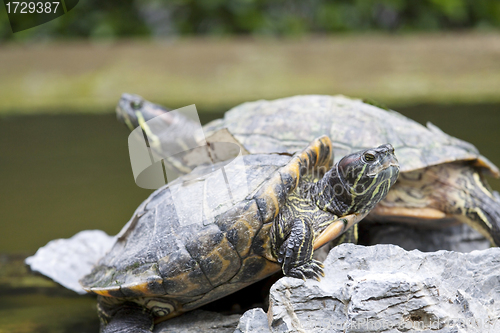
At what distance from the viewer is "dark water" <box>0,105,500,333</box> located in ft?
5.89

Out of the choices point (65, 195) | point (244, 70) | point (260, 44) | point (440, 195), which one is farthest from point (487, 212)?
point (260, 44)

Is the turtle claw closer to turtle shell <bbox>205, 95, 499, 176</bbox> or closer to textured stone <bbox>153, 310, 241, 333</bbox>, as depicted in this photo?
textured stone <bbox>153, 310, 241, 333</bbox>

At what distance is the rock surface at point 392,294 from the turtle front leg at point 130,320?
49 cm

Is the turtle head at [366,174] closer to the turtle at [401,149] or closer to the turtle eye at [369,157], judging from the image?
the turtle eye at [369,157]

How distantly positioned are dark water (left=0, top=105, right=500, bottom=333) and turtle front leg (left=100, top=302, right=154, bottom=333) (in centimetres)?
24

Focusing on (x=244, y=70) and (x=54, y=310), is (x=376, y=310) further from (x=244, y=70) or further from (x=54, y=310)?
(x=244, y=70)

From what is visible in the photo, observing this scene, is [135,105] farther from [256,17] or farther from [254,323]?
[256,17]

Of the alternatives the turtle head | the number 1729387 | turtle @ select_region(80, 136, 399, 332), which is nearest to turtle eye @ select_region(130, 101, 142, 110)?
the number 1729387

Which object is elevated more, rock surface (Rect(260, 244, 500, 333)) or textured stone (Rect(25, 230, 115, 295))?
rock surface (Rect(260, 244, 500, 333))

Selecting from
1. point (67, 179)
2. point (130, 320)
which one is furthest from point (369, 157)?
point (67, 179)

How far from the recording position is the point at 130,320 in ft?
4.72

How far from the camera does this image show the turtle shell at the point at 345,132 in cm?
183

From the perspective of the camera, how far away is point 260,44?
4.98 meters

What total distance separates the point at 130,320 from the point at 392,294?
0.79 meters
